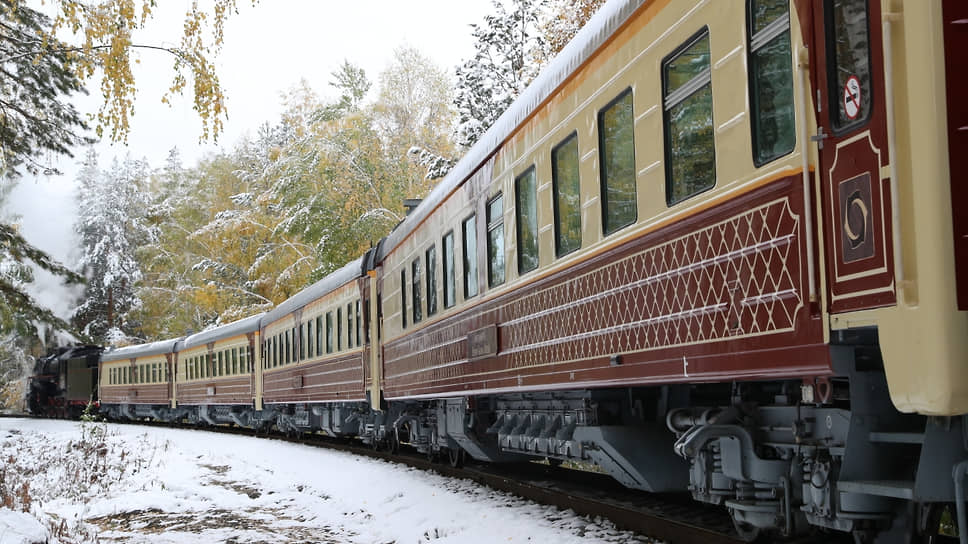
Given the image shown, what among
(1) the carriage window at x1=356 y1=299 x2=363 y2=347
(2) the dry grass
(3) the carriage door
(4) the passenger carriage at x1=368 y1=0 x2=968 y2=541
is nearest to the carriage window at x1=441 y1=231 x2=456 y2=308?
(4) the passenger carriage at x1=368 y1=0 x2=968 y2=541

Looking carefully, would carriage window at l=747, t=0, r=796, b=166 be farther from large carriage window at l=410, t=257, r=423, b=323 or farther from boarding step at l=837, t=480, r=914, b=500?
large carriage window at l=410, t=257, r=423, b=323

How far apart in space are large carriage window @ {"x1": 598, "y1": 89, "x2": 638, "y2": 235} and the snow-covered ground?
2219mm

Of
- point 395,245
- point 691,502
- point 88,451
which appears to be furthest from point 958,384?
point 88,451

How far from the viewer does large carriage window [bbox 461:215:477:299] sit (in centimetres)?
1036

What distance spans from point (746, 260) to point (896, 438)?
110 centimetres

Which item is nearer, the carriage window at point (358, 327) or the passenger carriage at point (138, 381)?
the carriage window at point (358, 327)

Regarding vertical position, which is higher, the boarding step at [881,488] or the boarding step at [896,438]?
the boarding step at [896,438]

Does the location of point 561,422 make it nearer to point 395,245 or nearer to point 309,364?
point 395,245

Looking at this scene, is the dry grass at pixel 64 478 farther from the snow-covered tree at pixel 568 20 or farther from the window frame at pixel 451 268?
the snow-covered tree at pixel 568 20

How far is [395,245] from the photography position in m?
15.1

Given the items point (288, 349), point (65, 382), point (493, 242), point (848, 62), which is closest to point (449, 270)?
point (493, 242)

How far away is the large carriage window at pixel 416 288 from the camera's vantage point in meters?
13.2

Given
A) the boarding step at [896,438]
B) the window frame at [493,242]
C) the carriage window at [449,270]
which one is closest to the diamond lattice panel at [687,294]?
the boarding step at [896,438]

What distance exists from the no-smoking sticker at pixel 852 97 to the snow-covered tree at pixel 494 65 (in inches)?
911
